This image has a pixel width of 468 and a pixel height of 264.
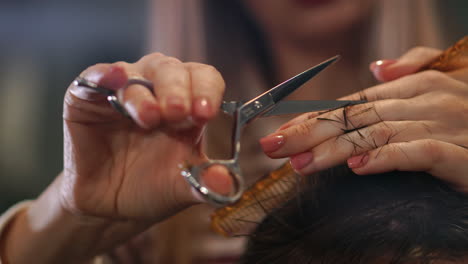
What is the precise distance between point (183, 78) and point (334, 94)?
84 centimetres

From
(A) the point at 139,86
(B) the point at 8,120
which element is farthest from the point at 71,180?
(B) the point at 8,120

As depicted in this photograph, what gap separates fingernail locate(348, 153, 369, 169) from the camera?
1.81ft

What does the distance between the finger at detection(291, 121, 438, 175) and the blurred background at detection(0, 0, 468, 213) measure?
4.19ft

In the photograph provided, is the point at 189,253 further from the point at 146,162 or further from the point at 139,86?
the point at 139,86

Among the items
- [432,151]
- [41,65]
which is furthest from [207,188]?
[41,65]

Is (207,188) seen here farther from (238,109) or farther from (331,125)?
(331,125)

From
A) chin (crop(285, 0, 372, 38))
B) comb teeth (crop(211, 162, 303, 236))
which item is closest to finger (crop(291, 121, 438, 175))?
comb teeth (crop(211, 162, 303, 236))

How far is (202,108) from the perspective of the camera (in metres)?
0.48

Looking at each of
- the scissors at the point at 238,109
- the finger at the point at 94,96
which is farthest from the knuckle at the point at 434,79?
the finger at the point at 94,96

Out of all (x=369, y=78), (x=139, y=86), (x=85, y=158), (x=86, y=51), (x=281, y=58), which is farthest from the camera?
(x=86, y=51)

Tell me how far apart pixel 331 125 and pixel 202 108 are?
8.3 inches

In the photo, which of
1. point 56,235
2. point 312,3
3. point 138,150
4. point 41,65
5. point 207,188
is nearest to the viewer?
point 207,188

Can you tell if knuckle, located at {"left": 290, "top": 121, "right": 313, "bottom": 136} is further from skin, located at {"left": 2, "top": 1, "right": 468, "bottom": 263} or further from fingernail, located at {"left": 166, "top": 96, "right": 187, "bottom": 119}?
fingernail, located at {"left": 166, "top": 96, "right": 187, "bottom": 119}

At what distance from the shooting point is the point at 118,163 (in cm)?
69
